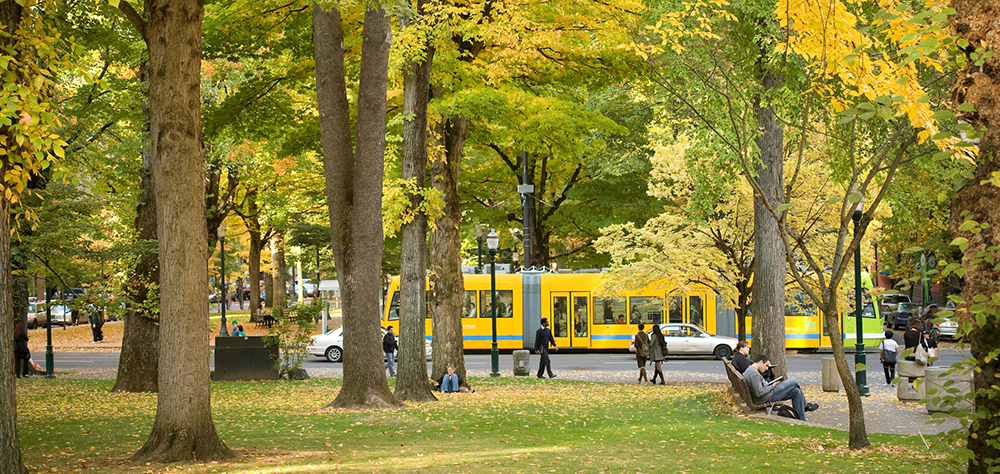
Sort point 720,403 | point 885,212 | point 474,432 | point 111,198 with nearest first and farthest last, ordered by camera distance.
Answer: point 474,432
point 720,403
point 111,198
point 885,212

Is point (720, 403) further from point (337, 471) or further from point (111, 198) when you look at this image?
point (111, 198)

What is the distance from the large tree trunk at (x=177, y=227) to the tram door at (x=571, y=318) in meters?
27.8

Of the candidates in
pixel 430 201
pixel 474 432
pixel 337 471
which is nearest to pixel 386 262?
pixel 430 201

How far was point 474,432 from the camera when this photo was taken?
44.0ft

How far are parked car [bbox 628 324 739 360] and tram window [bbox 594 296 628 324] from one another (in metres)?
3.04

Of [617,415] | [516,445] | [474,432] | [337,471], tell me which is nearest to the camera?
[337,471]

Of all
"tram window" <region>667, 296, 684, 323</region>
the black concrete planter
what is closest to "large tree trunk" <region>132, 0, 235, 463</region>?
the black concrete planter

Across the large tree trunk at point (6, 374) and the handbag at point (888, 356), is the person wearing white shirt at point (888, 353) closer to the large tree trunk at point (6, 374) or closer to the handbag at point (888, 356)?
the handbag at point (888, 356)

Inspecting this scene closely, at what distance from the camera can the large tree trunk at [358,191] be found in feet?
51.5

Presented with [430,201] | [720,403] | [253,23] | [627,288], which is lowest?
[720,403]

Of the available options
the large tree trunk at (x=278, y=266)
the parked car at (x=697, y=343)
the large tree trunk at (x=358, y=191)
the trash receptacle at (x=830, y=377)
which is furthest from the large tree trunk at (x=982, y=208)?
the large tree trunk at (x=278, y=266)

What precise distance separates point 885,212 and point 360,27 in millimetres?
14466

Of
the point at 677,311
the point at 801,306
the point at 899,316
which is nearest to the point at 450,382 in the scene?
the point at 801,306

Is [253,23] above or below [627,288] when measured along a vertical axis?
above
